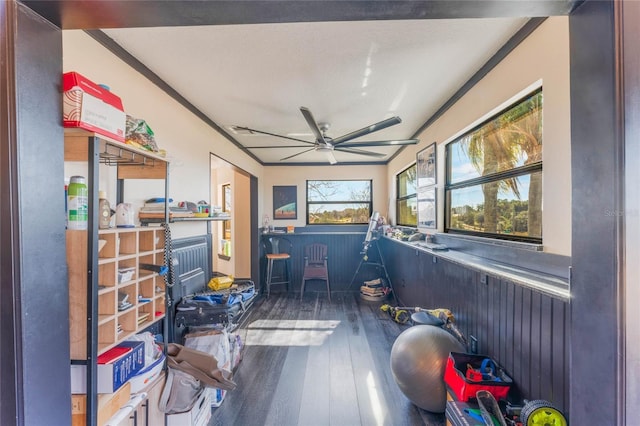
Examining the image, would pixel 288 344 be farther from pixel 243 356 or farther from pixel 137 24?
pixel 137 24

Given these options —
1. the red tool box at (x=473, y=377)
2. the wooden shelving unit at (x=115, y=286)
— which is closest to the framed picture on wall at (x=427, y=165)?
the red tool box at (x=473, y=377)

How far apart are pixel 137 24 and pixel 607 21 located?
138 centimetres

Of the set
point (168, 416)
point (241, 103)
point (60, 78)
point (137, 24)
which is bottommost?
point (168, 416)

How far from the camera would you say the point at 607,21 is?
0.70m

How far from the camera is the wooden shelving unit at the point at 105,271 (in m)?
1.03

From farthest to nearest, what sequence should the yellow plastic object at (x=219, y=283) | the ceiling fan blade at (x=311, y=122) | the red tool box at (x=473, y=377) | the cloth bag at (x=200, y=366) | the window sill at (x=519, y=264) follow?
the yellow plastic object at (x=219, y=283) < the ceiling fan blade at (x=311, y=122) < the cloth bag at (x=200, y=366) < the red tool box at (x=473, y=377) < the window sill at (x=519, y=264)

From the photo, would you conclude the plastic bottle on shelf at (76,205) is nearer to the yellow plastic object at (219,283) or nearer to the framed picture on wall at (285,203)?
the yellow plastic object at (219,283)

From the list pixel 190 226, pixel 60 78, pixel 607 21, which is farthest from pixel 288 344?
pixel 607 21

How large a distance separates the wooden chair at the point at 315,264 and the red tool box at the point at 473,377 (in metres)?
2.82

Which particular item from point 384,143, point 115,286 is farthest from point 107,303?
point 384,143

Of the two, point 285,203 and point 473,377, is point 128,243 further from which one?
point 285,203

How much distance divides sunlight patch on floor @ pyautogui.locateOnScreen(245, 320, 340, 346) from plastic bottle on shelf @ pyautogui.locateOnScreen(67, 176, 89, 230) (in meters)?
2.23

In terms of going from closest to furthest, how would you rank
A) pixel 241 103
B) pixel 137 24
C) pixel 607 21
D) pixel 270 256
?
pixel 607 21 → pixel 137 24 → pixel 241 103 → pixel 270 256

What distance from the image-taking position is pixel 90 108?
1.00m
